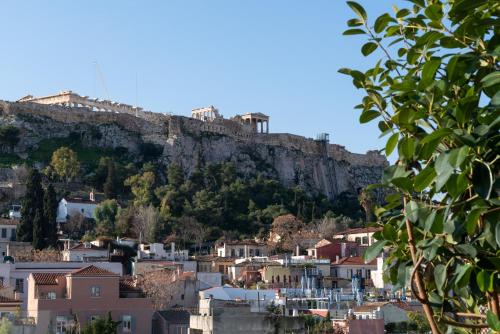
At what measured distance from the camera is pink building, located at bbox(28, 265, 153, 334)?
93.3ft

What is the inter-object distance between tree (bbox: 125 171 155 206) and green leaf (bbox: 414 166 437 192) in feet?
202

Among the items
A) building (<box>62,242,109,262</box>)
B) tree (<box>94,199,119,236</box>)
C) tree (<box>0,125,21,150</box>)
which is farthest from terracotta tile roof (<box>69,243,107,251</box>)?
tree (<box>0,125,21,150</box>)

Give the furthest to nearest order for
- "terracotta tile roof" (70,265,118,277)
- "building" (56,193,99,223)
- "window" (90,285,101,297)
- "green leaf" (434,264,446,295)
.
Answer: "building" (56,193,99,223) < "terracotta tile roof" (70,265,118,277) < "window" (90,285,101,297) < "green leaf" (434,264,446,295)

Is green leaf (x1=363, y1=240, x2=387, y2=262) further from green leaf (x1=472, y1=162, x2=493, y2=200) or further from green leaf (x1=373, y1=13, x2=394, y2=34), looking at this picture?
green leaf (x1=373, y1=13, x2=394, y2=34)

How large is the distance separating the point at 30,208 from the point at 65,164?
17.3 meters

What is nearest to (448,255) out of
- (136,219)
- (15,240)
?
(15,240)

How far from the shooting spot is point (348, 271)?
48250mm

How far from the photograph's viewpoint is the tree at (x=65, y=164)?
225 feet

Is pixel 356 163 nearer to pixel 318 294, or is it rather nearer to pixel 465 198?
pixel 318 294

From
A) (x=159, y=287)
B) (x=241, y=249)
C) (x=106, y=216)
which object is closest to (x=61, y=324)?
(x=159, y=287)

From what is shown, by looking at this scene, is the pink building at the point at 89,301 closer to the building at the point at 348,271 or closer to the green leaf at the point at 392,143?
the building at the point at 348,271

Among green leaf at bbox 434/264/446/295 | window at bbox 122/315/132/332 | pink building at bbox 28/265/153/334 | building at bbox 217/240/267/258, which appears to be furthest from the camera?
building at bbox 217/240/267/258

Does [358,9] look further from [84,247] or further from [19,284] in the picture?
[84,247]

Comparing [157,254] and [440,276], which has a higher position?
[157,254]
